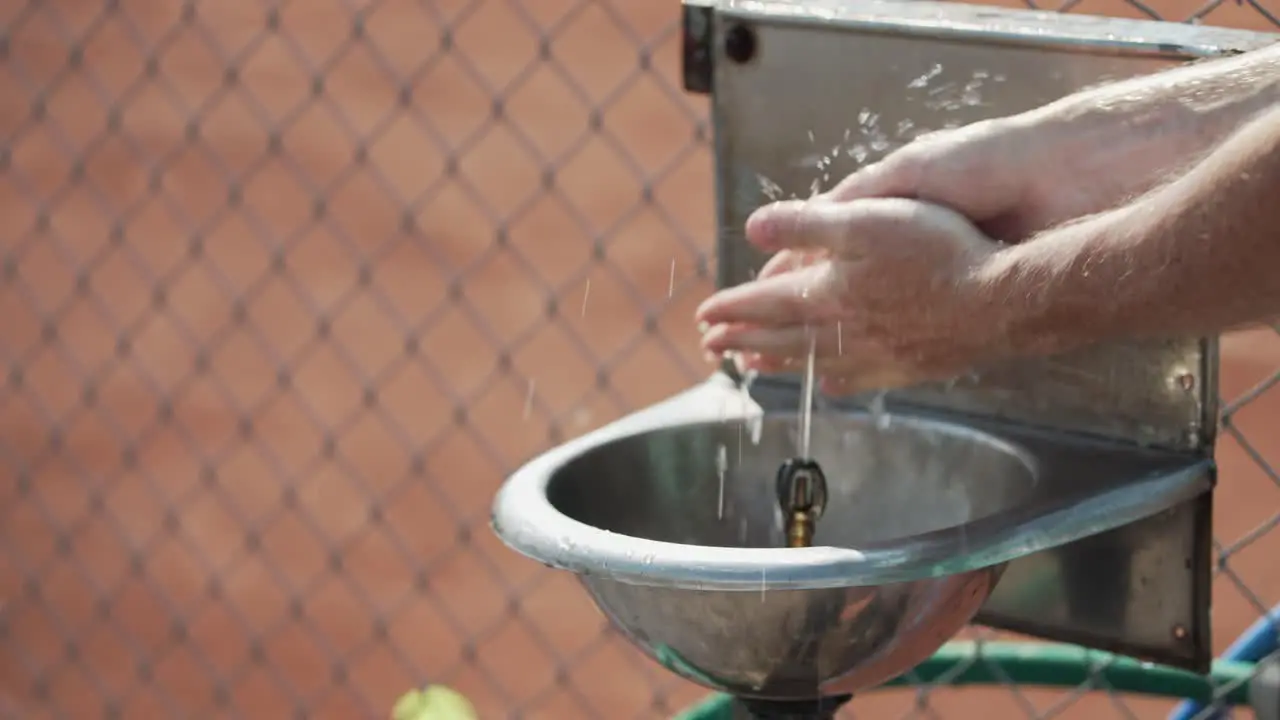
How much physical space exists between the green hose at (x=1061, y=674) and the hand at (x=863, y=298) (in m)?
0.30

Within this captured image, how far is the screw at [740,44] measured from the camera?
3.06 ft

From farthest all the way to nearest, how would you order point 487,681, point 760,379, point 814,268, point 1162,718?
point 487,681
point 1162,718
point 760,379
point 814,268

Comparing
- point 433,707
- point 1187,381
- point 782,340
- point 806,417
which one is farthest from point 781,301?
point 433,707

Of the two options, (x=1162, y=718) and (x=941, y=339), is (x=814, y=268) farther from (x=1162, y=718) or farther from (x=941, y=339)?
(x=1162, y=718)

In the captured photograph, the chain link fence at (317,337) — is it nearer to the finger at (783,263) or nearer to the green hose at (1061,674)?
the green hose at (1061,674)

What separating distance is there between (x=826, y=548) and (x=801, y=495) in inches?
6.9

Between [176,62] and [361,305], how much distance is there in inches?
22.1

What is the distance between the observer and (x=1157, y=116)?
2.53 ft

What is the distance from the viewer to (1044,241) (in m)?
0.71

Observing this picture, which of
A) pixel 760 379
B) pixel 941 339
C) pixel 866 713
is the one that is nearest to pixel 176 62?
pixel 866 713

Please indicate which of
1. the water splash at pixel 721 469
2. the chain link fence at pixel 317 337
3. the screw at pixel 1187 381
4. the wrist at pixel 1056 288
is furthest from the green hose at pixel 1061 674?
the chain link fence at pixel 317 337

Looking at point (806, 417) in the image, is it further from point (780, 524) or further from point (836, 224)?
point (836, 224)

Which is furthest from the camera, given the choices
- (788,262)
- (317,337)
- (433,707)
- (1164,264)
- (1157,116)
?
(317,337)

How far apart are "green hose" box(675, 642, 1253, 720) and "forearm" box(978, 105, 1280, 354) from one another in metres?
0.38
